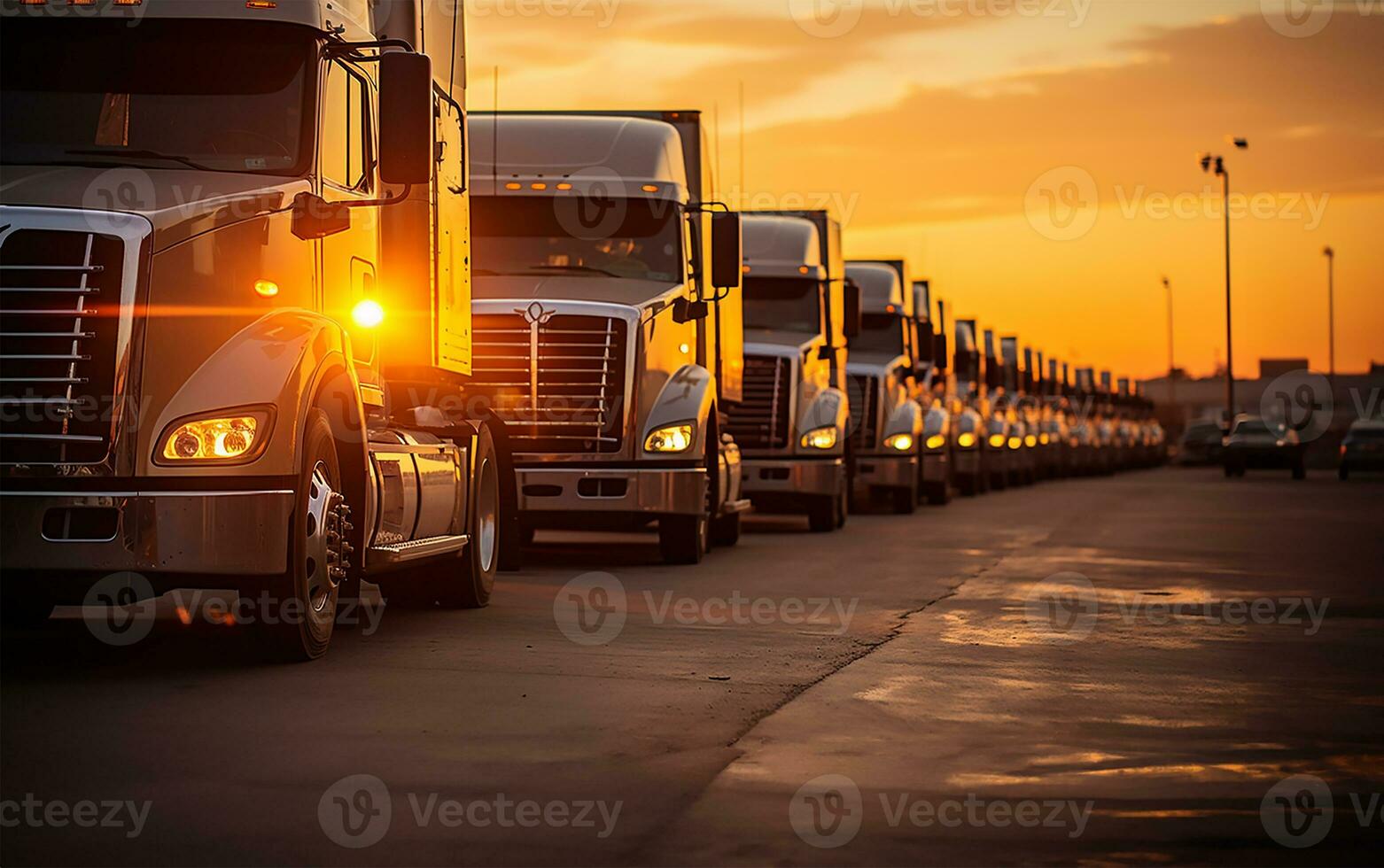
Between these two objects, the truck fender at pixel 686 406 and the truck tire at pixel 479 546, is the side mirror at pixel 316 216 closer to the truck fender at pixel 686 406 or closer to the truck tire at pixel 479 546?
the truck tire at pixel 479 546

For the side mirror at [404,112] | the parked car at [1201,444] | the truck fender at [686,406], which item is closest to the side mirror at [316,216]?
the side mirror at [404,112]

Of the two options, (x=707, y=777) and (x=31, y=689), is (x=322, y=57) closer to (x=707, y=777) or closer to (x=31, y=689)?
(x=31, y=689)

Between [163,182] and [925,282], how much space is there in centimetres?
2861

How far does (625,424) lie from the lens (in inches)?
715

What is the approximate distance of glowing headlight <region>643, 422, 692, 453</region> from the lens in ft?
60.1

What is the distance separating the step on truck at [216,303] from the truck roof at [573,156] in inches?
235

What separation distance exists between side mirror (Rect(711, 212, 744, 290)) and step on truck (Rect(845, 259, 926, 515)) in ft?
31.8

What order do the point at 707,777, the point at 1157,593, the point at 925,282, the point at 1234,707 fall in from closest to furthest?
the point at 707,777
the point at 1234,707
the point at 1157,593
the point at 925,282

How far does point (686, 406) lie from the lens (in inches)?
731

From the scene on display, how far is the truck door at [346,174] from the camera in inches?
427

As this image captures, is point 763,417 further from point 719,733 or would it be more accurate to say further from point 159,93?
point 719,733

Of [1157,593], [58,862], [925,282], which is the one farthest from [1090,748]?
[925,282]

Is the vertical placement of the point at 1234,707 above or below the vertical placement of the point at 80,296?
below

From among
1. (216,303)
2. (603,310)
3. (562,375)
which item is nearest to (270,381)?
Result: (216,303)
